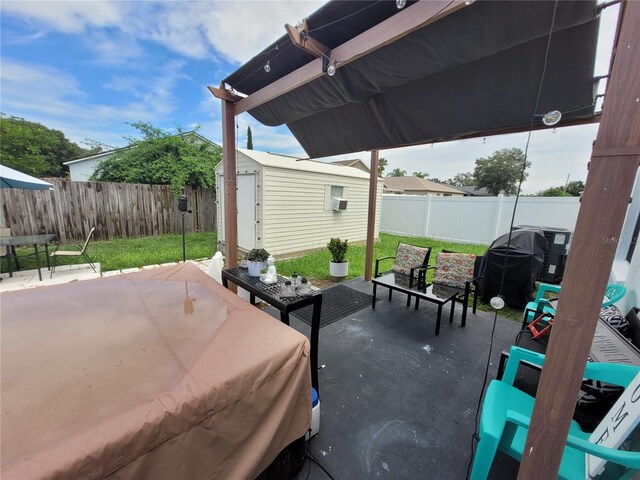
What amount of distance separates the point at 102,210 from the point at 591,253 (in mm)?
9724

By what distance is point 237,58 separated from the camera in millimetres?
2576

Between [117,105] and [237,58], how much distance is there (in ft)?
35.4

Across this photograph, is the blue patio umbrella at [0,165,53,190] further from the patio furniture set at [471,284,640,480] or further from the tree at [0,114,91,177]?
the tree at [0,114,91,177]

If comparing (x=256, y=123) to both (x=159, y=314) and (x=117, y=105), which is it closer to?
(x=159, y=314)

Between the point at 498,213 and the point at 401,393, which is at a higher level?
the point at 498,213

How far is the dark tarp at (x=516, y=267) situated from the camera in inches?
148

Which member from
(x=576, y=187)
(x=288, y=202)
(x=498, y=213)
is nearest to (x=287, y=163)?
(x=288, y=202)

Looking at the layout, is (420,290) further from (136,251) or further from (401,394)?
(136,251)

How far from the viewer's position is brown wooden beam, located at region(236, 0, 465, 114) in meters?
1.33

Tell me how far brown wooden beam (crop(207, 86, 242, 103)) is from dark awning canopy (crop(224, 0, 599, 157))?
13 cm

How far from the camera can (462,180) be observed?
3428 centimetres

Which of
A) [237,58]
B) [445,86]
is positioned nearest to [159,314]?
[237,58]

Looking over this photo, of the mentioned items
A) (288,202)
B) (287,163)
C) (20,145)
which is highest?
(20,145)

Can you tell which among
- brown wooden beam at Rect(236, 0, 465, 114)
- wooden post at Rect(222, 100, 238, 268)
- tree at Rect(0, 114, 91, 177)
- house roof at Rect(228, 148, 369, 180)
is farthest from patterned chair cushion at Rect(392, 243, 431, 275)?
tree at Rect(0, 114, 91, 177)
